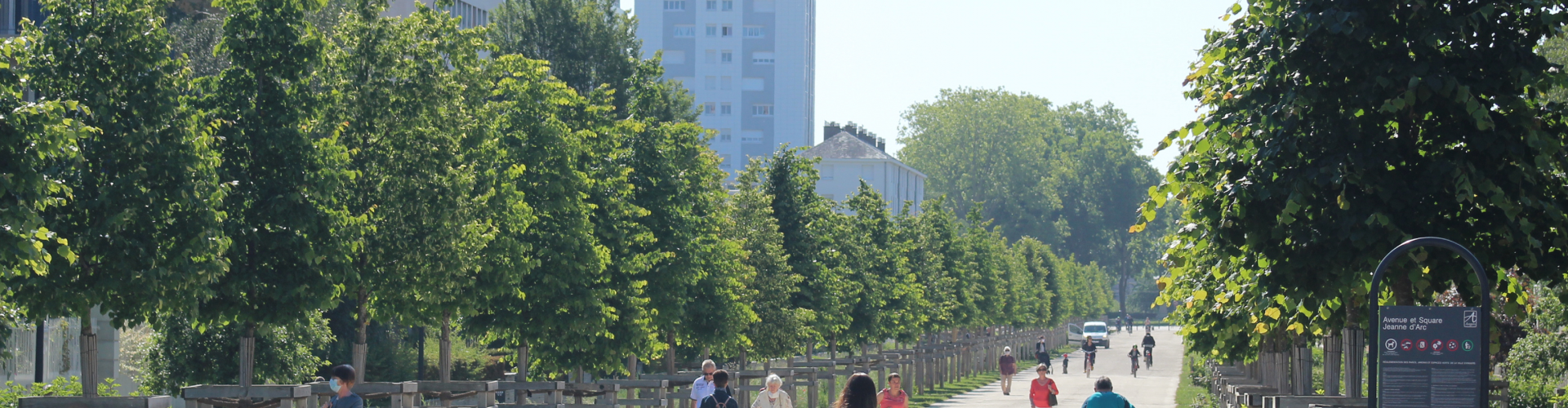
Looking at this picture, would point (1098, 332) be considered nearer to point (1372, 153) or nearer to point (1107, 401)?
point (1107, 401)

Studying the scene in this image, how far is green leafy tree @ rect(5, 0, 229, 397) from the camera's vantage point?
45.8ft

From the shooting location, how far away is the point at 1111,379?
2909 centimetres

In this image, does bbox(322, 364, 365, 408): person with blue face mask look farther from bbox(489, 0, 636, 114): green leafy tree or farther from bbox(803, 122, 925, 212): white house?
bbox(803, 122, 925, 212): white house

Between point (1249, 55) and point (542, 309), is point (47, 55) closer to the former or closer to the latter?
point (542, 309)

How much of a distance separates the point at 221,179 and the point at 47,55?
2.06m

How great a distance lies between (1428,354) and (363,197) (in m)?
12.2

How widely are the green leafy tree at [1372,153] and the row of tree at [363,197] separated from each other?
824cm

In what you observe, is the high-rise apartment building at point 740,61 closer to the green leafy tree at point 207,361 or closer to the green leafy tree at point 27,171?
the green leafy tree at point 207,361

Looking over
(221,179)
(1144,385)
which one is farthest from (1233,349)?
(1144,385)

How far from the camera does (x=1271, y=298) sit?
38.4 ft

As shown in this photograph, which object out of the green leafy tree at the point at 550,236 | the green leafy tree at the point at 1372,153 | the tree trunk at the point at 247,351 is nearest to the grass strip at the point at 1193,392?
the green leafy tree at the point at 550,236

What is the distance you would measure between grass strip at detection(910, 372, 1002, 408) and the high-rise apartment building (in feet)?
239

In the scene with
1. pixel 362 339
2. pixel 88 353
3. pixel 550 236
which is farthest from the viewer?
pixel 550 236

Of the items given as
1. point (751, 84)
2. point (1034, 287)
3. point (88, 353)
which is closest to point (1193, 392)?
point (1034, 287)
